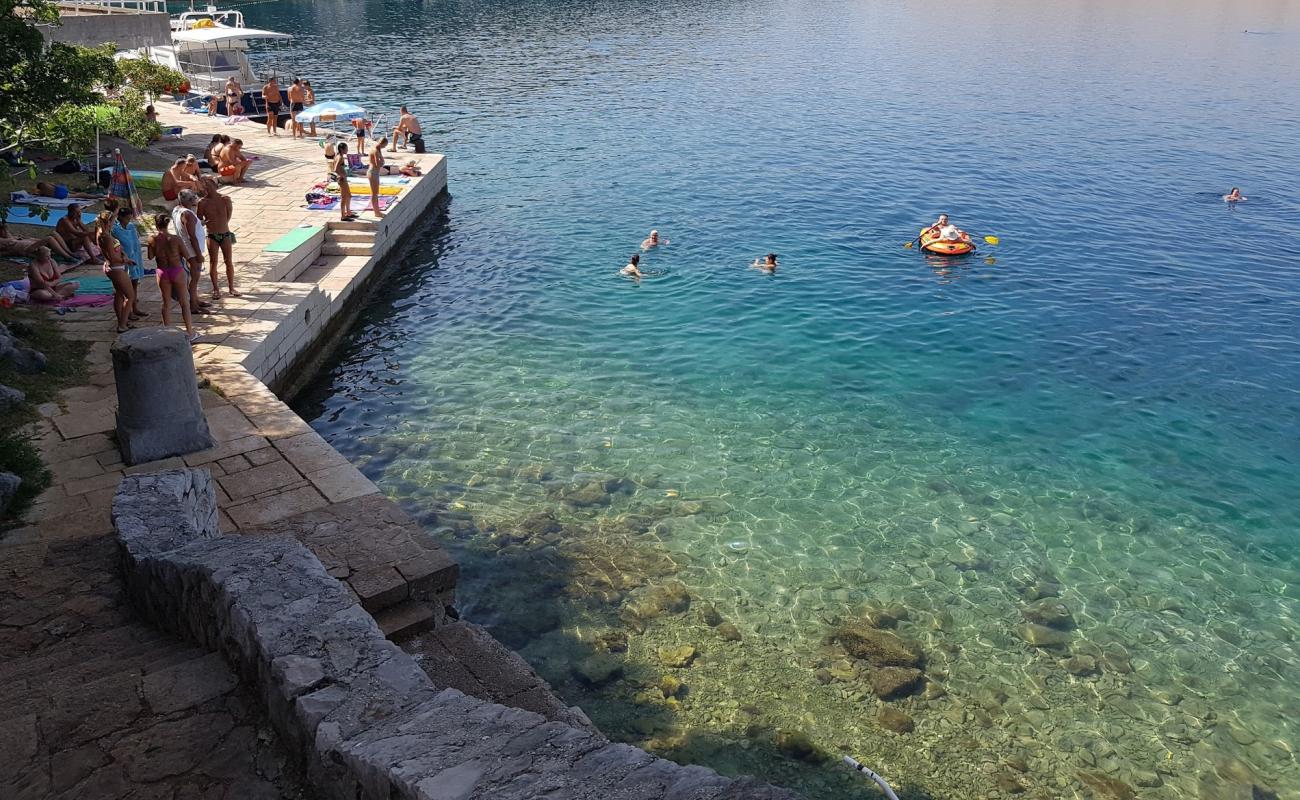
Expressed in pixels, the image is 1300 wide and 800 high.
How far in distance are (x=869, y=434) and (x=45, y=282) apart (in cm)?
1242

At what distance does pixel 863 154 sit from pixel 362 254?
1979 centimetres

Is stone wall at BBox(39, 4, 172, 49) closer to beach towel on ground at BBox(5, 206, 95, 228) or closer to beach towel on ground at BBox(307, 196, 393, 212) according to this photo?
beach towel on ground at BBox(5, 206, 95, 228)

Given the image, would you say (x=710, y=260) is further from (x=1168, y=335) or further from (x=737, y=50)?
(x=737, y=50)

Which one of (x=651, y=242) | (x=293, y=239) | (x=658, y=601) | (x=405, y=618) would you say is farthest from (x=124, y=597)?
(x=651, y=242)

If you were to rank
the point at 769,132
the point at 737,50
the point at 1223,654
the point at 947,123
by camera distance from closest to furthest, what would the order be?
the point at 1223,654, the point at 769,132, the point at 947,123, the point at 737,50

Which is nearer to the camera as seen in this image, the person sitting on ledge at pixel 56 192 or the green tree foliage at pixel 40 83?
the green tree foliage at pixel 40 83

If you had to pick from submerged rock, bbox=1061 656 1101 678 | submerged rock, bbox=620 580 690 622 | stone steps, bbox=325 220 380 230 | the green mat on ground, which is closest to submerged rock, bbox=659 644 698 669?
submerged rock, bbox=620 580 690 622

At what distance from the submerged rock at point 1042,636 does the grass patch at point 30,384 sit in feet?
32.5

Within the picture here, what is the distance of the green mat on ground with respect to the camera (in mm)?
17438

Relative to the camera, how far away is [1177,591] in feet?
36.2

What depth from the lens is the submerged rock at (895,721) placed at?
8.99m

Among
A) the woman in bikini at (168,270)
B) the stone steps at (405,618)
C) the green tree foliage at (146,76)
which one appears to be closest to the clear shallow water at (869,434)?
the stone steps at (405,618)

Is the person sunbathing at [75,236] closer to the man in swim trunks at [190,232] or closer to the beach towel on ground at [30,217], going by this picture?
the beach towel on ground at [30,217]

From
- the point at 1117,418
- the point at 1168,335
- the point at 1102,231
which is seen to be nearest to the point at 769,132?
the point at 1102,231
